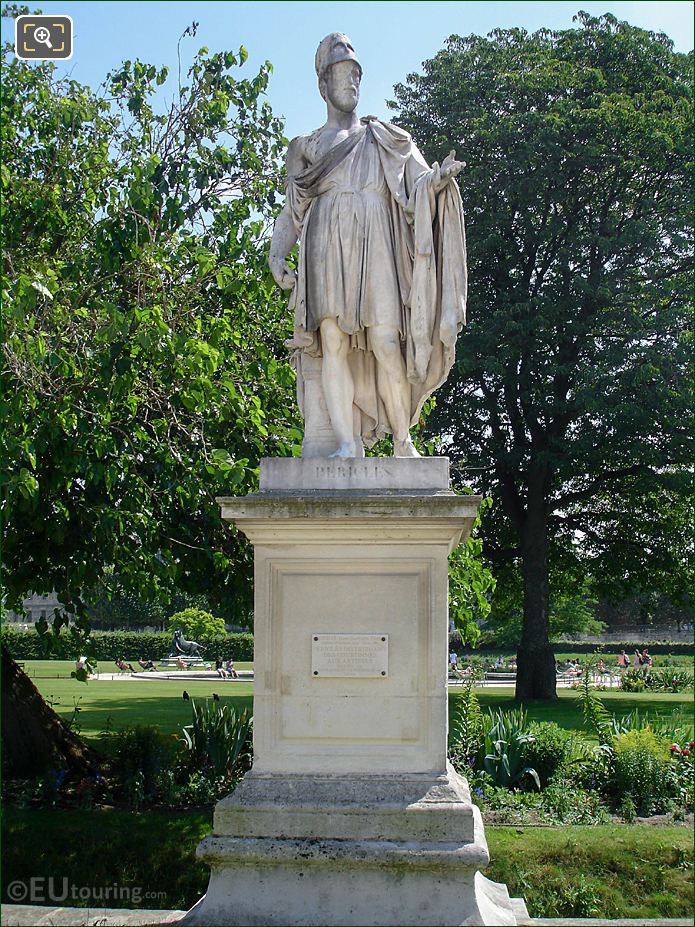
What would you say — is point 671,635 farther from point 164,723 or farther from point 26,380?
point 26,380

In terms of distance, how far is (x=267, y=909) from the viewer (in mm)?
5426

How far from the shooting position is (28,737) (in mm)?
11898

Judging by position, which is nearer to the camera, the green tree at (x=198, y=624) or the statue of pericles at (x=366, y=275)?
the statue of pericles at (x=366, y=275)

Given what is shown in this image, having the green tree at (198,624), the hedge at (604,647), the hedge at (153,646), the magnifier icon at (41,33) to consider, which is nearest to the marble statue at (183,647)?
the hedge at (153,646)

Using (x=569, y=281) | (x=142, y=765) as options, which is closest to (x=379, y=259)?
(x=142, y=765)

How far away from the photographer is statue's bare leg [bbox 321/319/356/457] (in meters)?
6.32

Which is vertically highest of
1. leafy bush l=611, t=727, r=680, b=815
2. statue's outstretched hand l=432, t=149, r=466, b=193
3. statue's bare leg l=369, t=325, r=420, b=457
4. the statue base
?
statue's outstretched hand l=432, t=149, r=466, b=193

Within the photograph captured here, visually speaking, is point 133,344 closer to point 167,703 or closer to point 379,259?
point 379,259

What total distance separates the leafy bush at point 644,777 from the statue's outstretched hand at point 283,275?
7236mm

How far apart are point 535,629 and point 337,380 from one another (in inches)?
729

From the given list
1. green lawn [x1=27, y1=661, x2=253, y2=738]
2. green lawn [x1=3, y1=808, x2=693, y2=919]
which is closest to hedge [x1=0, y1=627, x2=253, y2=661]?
green lawn [x1=27, y1=661, x2=253, y2=738]

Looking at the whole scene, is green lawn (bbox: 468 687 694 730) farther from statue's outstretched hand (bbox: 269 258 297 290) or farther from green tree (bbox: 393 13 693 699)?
statue's outstretched hand (bbox: 269 258 297 290)

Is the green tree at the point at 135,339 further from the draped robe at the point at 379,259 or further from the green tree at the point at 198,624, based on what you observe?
the green tree at the point at 198,624

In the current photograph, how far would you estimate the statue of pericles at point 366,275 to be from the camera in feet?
20.6
